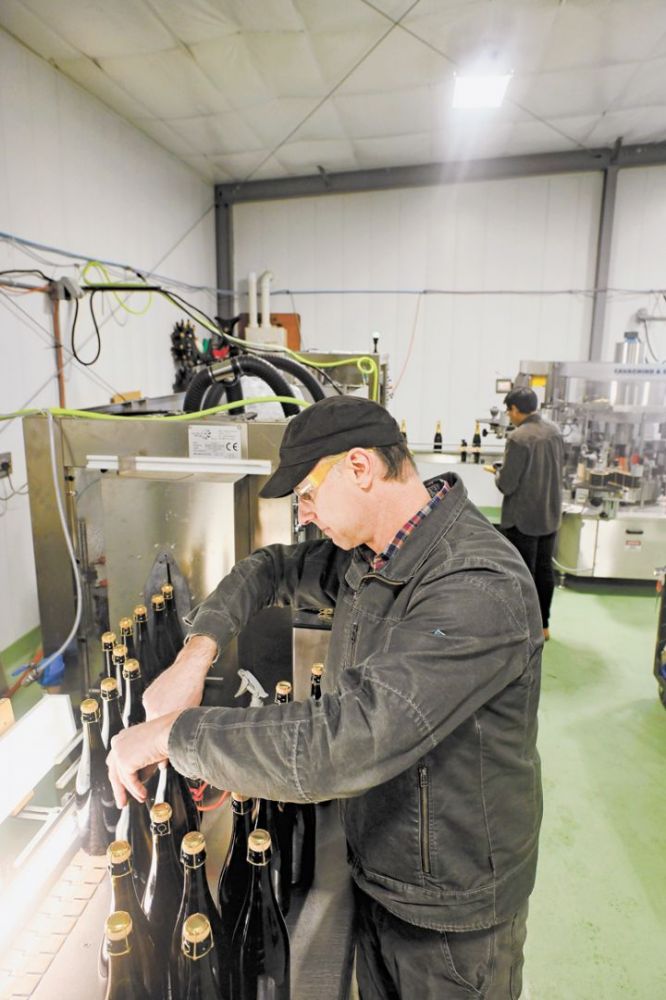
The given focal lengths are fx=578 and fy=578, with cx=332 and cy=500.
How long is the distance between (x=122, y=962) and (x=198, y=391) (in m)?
1.40

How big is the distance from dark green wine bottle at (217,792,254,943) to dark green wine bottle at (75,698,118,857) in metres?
0.22

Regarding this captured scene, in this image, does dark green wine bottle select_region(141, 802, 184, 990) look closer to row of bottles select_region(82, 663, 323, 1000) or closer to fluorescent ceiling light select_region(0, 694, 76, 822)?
row of bottles select_region(82, 663, 323, 1000)

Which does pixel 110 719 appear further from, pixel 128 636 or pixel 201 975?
pixel 201 975

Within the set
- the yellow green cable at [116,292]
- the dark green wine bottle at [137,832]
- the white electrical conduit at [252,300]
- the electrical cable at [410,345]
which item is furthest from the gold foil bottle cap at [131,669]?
the electrical cable at [410,345]

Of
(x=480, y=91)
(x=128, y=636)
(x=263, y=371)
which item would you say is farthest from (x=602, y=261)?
(x=128, y=636)

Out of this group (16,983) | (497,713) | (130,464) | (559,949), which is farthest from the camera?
(559,949)

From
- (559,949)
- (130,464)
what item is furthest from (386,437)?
(559,949)

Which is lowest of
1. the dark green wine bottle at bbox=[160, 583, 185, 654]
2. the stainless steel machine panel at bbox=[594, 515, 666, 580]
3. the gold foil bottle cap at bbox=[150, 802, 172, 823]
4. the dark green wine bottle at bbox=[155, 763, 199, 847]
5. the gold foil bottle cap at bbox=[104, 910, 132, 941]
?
the stainless steel machine panel at bbox=[594, 515, 666, 580]

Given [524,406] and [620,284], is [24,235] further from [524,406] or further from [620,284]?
[620,284]

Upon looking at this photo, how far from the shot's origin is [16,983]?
741 millimetres

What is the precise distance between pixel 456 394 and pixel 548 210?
6.39ft

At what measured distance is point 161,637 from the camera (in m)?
1.38

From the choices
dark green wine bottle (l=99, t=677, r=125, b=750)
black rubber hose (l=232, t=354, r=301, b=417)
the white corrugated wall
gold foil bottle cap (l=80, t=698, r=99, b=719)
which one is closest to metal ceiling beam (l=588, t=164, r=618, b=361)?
the white corrugated wall

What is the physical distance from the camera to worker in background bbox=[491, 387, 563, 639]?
351 centimetres
